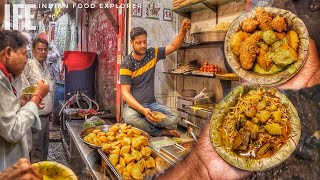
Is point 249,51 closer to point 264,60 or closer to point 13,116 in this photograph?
point 264,60

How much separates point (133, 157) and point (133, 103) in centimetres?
33

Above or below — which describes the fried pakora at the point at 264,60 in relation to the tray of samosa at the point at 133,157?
above

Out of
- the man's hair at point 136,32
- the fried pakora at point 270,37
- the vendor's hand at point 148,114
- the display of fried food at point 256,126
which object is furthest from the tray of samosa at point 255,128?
the man's hair at point 136,32

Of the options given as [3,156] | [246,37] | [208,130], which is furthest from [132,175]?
[246,37]

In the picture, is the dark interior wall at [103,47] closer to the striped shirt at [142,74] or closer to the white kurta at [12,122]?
the striped shirt at [142,74]

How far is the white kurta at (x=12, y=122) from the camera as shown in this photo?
4.17 feet

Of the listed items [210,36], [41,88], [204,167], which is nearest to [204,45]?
[210,36]

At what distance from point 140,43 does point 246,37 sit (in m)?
0.56

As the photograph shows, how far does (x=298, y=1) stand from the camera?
1.31 m

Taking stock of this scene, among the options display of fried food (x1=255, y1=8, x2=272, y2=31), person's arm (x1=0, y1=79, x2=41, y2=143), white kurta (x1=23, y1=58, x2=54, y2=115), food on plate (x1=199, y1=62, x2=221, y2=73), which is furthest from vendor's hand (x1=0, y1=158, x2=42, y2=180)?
display of fried food (x1=255, y1=8, x2=272, y2=31)

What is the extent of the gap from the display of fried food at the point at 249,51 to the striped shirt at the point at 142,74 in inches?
16.9

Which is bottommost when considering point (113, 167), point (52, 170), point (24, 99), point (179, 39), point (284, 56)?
point (113, 167)

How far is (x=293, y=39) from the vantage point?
130cm

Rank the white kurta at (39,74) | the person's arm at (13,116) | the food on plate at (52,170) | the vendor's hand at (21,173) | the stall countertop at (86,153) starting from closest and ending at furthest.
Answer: the vendor's hand at (21,173) < the food on plate at (52,170) < the person's arm at (13,116) < the white kurta at (39,74) < the stall countertop at (86,153)
